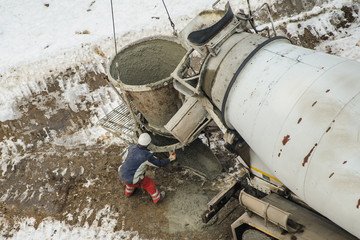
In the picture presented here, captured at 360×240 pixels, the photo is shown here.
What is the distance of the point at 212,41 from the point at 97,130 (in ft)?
13.0

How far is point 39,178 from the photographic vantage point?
20.5ft

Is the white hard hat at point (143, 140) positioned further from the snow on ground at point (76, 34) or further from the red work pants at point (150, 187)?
the snow on ground at point (76, 34)

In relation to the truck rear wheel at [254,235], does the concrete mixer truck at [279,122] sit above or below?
above

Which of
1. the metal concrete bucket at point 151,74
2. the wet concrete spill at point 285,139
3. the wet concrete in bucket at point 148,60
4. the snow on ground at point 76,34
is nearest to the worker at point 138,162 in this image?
the metal concrete bucket at point 151,74

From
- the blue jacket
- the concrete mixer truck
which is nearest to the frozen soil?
the blue jacket

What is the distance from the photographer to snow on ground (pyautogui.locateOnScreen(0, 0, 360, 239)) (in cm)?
757

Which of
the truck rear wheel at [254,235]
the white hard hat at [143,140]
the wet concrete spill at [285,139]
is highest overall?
the wet concrete spill at [285,139]

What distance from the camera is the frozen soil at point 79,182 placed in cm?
511

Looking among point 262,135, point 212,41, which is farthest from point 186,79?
point 262,135

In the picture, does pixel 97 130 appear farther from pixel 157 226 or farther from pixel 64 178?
pixel 157 226

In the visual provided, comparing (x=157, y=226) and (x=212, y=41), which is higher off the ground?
(x=212, y=41)

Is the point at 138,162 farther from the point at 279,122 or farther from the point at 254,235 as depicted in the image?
the point at 279,122

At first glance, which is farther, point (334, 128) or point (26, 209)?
point (26, 209)

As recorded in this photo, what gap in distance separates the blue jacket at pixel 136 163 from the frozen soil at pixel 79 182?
0.69 m
